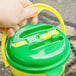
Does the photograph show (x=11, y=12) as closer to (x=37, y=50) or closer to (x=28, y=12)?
(x=28, y=12)

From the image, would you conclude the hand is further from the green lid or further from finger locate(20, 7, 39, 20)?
the green lid

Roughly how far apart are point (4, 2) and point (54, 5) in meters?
1.12

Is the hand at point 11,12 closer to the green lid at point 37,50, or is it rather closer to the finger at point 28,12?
the finger at point 28,12

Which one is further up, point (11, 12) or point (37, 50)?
point (11, 12)

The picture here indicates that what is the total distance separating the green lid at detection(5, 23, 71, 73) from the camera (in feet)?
2.27

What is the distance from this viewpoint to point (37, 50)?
717mm

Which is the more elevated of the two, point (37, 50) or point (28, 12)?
point (28, 12)

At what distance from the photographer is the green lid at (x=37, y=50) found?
2.27ft

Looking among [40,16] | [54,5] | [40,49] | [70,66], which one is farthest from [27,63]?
[54,5]

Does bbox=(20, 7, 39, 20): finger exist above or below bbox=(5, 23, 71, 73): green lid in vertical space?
above

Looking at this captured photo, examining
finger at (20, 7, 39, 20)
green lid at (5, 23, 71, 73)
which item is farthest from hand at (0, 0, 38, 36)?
green lid at (5, 23, 71, 73)

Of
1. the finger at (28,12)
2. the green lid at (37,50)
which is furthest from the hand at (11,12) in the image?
the green lid at (37,50)

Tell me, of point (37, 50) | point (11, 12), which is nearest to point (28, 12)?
point (11, 12)

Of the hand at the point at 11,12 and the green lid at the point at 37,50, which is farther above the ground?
the hand at the point at 11,12
